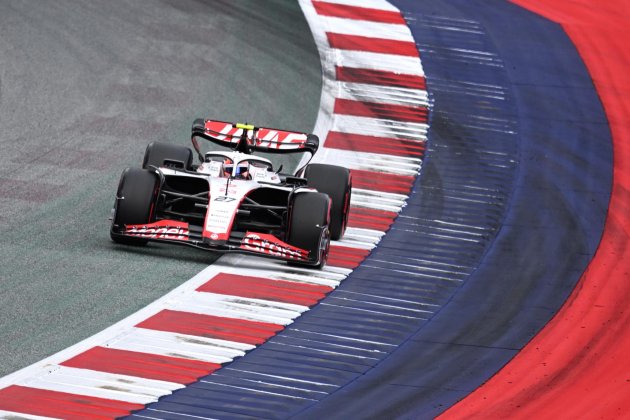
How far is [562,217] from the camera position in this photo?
1761 centimetres

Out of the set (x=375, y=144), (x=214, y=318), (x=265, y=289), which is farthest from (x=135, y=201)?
(x=375, y=144)

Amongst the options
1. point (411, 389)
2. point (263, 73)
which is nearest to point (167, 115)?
point (263, 73)

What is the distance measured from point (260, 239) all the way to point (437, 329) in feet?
6.93

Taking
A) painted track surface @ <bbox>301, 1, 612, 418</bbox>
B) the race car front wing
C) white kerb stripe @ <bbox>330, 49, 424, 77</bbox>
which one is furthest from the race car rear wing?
white kerb stripe @ <bbox>330, 49, 424, 77</bbox>

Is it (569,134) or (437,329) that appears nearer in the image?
(437,329)

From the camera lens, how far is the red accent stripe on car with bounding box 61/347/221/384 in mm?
11531

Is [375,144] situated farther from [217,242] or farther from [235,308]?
[235,308]

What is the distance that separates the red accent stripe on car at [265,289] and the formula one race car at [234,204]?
285mm

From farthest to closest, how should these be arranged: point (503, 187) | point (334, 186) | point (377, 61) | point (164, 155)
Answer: point (377, 61) < point (503, 187) < point (164, 155) < point (334, 186)

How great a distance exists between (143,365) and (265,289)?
2.52 m

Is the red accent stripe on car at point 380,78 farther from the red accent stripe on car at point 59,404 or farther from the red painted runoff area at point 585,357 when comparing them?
the red accent stripe on car at point 59,404

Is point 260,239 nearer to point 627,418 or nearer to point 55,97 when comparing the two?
point 627,418

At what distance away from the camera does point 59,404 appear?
1075 centimetres

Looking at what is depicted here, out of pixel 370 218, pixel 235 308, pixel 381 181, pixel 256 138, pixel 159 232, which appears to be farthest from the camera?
pixel 381 181
